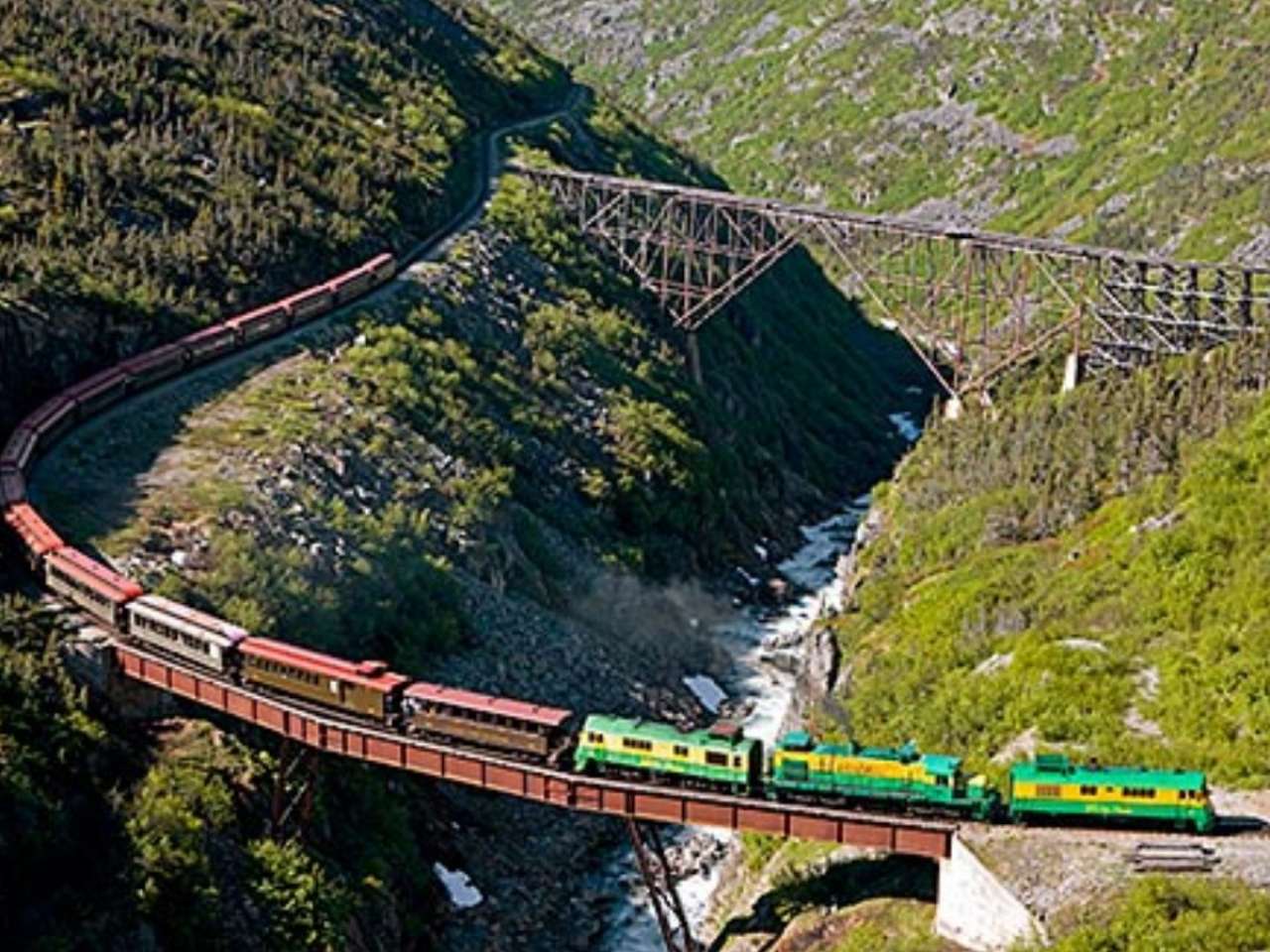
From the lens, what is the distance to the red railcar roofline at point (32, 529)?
49.6 metres

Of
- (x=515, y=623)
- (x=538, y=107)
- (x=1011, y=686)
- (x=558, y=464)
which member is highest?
(x=538, y=107)

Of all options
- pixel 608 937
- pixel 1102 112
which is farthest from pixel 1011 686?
pixel 1102 112

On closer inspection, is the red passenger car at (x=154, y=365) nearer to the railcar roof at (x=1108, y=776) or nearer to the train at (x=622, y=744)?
the train at (x=622, y=744)

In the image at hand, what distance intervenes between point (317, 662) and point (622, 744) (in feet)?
28.4

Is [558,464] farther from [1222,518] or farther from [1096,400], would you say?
[1222,518]

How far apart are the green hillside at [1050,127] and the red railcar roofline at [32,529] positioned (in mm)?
96904

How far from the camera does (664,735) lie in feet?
136

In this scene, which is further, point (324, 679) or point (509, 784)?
point (324, 679)

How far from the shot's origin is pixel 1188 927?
34.5 m

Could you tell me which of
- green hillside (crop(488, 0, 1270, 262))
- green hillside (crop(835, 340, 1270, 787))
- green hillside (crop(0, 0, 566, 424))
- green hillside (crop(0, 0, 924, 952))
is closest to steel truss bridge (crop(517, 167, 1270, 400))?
green hillside (crop(0, 0, 924, 952))

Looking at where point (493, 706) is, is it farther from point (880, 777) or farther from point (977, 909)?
point (977, 909)

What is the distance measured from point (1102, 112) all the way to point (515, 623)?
121 m

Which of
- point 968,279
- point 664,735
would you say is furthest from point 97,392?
point 968,279

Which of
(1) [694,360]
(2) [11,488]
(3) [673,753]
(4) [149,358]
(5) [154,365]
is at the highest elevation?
(1) [694,360]
